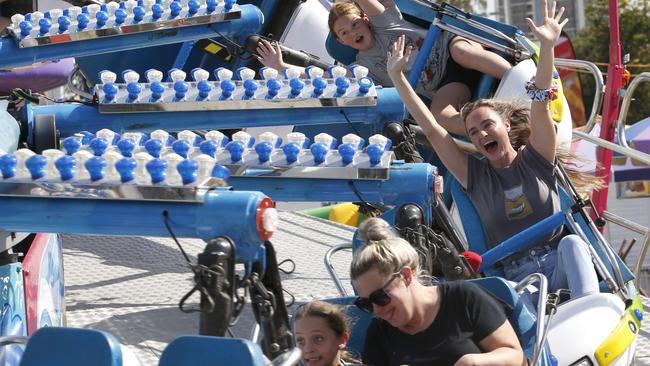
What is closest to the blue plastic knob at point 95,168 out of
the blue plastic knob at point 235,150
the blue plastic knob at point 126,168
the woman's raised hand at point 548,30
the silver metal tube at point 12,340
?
the blue plastic knob at point 126,168

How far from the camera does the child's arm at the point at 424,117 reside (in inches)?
178

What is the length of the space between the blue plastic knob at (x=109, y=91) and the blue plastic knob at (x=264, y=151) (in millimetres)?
1318

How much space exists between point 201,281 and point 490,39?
4.00 m

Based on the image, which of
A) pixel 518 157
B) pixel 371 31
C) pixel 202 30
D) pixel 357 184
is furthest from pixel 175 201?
pixel 371 31

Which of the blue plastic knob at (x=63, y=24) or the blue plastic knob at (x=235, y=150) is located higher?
the blue plastic knob at (x=63, y=24)

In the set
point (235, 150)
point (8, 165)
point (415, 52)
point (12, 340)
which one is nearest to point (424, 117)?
point (235, 150)

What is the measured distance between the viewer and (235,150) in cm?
410

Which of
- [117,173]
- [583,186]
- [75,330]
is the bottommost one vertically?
[583,186]

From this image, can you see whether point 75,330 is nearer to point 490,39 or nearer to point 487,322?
point 487,322

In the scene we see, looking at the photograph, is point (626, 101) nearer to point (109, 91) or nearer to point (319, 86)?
point (319, 86)

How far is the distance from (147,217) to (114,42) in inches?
124

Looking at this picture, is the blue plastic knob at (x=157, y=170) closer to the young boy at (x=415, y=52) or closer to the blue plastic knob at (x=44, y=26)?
the blue plastic knob at (x=44, y=26)

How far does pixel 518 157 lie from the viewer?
15.4 feet

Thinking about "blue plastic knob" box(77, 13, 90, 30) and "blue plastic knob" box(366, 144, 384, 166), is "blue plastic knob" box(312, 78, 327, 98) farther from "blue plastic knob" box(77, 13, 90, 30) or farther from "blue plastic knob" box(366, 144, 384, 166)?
"blue plastic knob" box(77, 13, 90, 30)
